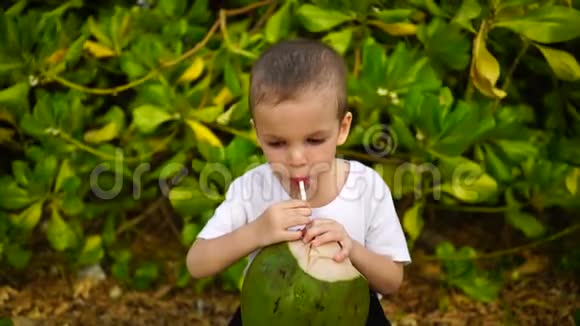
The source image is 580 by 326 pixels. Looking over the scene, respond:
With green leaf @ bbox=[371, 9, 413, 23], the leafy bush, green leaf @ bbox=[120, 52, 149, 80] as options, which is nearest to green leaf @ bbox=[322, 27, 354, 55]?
the leafy bush

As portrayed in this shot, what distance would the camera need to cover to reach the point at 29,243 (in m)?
2.74

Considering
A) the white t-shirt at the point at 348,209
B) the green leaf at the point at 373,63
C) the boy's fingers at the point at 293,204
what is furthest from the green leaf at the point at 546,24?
the boy's fingers at the point at 293,204

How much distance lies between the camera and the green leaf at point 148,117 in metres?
2.21

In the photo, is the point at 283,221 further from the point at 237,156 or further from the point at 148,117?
the point at 148,117

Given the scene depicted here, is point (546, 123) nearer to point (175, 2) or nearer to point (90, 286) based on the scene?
point (175, 2)

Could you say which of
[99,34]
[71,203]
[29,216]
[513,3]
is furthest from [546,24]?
[29,216]

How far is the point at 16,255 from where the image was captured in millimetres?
A: 2459

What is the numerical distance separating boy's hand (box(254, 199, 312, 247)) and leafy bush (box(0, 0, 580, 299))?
0.56 metres

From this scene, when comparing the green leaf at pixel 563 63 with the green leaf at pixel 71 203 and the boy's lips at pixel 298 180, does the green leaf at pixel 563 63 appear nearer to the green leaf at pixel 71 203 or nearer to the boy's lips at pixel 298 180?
the boy's lips at pixel 298 180

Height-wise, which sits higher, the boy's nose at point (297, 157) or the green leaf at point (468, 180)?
the boy's nose at point (297, 157)

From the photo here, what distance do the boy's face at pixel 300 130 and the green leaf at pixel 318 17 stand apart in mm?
605

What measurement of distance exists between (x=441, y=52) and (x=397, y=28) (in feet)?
0.41

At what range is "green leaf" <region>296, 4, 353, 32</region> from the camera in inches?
86.0

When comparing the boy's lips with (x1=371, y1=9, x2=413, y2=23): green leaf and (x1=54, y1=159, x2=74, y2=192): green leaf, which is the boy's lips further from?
(x1=54, y1=159, x2=74, y2=192): green leaf
